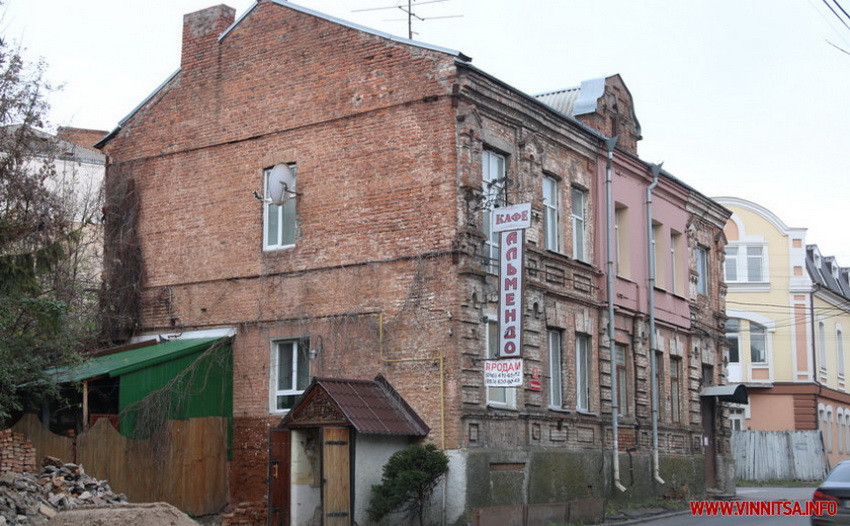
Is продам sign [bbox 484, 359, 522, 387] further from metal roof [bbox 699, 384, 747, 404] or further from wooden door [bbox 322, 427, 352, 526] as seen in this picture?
metal roof [bbox 699, 384, 747, 404]

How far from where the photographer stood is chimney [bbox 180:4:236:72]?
78.9ft

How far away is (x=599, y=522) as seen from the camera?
21562 millimetres

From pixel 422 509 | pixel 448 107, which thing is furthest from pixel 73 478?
pixel 448 107

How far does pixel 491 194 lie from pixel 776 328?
32.5m

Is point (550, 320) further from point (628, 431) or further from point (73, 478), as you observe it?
point (73, 478)

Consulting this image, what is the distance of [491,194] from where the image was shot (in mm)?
21250

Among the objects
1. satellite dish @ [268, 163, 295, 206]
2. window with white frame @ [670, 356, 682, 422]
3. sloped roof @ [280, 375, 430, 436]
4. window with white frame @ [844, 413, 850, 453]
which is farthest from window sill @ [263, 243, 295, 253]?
window with white frame @ [844, 413, 850, 453]

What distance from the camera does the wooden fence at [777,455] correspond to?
4500 centimetres

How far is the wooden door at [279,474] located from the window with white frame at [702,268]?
52.4ft

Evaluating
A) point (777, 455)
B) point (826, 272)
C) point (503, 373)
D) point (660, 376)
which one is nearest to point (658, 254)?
point (660, 376)

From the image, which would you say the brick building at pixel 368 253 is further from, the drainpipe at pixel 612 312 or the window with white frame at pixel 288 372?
the drainpipe at pixel 612 312

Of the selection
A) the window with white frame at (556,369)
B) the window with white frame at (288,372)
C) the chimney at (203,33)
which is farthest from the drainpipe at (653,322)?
the chimney at (203,33)

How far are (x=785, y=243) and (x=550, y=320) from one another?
3089 cm

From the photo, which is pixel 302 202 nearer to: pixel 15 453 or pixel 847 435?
pixel 15 453
